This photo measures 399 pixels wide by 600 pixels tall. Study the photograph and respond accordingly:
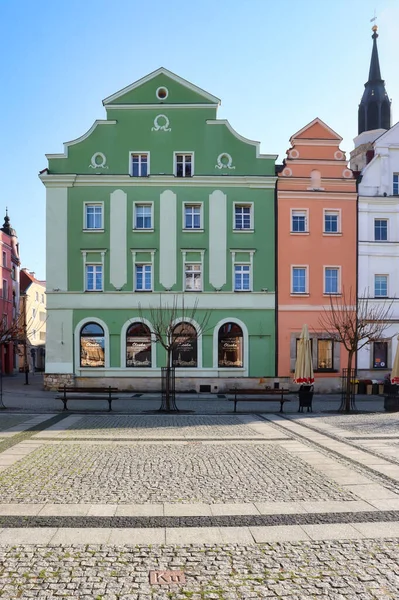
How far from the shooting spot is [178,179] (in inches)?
1133

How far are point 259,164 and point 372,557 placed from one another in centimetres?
2530

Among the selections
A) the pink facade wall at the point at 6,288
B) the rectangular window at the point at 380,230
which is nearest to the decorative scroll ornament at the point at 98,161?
the rectangular window at the point at 380,230

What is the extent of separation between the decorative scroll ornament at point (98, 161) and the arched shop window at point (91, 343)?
8654mm

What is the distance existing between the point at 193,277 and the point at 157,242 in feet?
8.99

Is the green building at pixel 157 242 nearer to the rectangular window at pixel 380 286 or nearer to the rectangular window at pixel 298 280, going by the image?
the rectangular window at pixel 298 280

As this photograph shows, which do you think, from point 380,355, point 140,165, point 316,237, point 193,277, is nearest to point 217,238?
point 193,277

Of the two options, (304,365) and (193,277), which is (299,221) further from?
(304,365)

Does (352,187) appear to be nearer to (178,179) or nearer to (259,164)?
(259,164)

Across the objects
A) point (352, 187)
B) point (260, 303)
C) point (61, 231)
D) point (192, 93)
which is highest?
point (192, 93)

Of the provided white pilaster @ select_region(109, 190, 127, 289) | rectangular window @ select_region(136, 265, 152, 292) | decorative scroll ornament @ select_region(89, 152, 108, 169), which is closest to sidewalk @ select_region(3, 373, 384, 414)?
rectangular window @ select_region(136, 265, 152, 292)

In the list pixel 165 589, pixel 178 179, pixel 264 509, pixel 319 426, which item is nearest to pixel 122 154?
pixel 178 179

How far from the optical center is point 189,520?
7383 mm

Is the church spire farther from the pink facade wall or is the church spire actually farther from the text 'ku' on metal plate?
the text 'ku' on metal plate

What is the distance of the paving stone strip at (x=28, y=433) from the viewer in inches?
497
